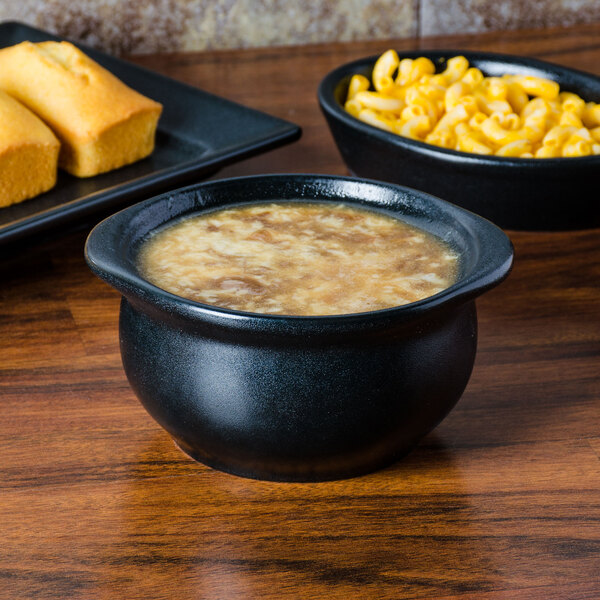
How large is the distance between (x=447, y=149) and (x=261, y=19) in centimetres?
94

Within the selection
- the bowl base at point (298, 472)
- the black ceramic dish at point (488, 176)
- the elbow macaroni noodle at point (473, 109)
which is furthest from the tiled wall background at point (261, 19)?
the bowl base at point (298, 472)

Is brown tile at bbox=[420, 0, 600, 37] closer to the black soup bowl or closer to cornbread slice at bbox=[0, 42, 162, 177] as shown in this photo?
cornbread slice at bbox=[0, 42, 162, 177]

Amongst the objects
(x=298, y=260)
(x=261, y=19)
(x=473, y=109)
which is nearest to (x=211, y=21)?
(x=261, y=19)

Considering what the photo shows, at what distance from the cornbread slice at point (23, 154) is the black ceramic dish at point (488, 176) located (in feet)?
1.05

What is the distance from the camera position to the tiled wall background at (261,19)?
67.9 inches

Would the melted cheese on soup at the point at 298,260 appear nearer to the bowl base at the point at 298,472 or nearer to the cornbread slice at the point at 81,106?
the bowl base at the point at 298,472

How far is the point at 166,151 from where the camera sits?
1248 mm

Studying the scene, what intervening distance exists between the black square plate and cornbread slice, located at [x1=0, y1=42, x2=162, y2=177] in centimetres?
2

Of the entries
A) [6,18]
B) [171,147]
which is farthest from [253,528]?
[6,18]

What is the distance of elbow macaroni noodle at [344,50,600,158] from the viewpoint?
1.06m

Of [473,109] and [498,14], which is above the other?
[473,109]

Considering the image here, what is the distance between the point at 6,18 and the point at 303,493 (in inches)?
50.7

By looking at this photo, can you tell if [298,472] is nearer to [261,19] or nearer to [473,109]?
[473,109]

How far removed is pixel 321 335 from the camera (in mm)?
580
